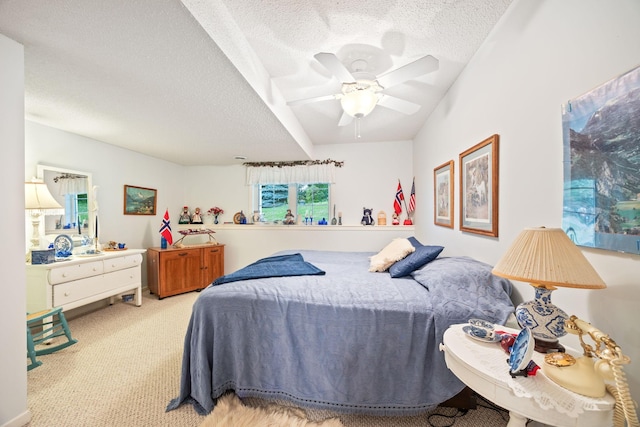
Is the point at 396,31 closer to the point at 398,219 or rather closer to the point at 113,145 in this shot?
the point at 398,219

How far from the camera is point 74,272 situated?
2635 mm

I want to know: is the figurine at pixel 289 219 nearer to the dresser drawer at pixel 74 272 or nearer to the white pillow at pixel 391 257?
the white pillow at pixel 391 257

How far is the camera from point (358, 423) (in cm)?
153

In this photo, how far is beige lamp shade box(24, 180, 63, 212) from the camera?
250 cm

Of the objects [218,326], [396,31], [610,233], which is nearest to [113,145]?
[218,326]

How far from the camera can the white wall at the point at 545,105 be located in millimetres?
921

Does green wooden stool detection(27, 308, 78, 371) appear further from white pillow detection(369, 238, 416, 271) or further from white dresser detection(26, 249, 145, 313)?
white pillow detection(369, 238, 416, 271)

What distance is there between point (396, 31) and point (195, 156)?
364 cm

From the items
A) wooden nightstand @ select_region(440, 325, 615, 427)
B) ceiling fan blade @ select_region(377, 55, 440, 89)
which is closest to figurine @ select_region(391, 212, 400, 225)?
ceiling fan blade @ select_region(377, 55, 440, 89)

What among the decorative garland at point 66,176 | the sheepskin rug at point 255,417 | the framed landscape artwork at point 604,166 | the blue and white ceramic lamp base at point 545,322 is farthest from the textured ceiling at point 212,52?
the sheepskin rug at point 255,417

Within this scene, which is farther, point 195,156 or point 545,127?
point 195,156

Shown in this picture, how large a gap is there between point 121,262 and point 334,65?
3.36 m

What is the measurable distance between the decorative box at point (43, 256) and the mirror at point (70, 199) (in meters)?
0.46

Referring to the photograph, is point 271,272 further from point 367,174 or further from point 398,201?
point 367,174
